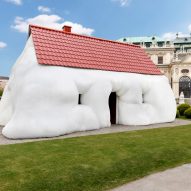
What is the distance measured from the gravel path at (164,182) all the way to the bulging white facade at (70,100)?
18.7 feet

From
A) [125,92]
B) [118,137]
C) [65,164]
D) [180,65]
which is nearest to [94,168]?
[65,164]

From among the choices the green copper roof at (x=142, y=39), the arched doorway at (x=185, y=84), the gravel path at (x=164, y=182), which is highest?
the green copper roof at (x=142, y=39)

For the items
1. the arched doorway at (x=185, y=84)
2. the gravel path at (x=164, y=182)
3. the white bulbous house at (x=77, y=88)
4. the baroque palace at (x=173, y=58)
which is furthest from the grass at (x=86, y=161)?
the arched doorway at (x=185, y=84)

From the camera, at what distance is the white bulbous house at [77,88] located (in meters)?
10.8

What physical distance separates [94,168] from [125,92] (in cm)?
810

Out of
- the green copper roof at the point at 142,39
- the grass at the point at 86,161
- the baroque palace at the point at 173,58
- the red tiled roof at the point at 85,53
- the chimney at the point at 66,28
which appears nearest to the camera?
the grass at the point at 86,161

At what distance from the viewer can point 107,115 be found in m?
13.5

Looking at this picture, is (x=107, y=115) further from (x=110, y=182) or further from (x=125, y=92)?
(x=110, y=182)

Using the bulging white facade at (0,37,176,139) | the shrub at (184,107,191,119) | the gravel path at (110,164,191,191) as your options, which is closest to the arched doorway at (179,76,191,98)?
the shrub at (184,107,191,119)

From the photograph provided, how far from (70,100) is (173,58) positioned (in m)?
63.0

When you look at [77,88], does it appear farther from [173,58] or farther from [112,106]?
[173,58]

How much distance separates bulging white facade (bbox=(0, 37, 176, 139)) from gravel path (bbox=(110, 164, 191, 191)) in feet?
18.7

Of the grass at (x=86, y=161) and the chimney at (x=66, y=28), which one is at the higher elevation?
the chimney at (x=66, y=28)

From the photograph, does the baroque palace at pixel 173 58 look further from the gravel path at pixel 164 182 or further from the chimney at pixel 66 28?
the gravel path at pixel 164 182
